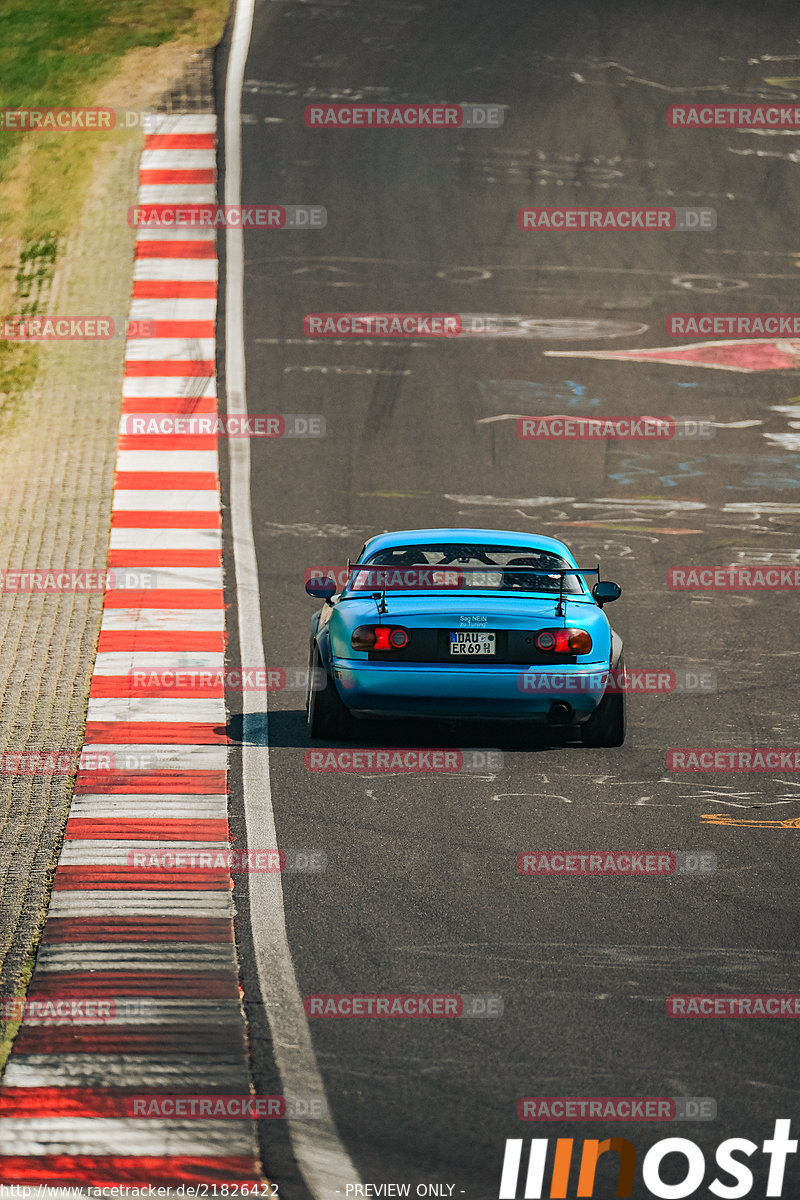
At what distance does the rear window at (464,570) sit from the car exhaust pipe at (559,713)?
2.64 ft

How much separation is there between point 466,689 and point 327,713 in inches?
35.9

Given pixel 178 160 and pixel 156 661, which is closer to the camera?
pixel 156 661

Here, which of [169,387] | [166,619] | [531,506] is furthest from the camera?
[169,387]

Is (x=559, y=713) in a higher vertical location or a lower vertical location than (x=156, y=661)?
higher

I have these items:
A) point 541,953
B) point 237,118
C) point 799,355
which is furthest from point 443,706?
point 237,118

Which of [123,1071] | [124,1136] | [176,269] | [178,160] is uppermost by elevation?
[124,1136]

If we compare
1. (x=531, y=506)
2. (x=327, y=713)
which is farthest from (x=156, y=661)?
(x=531, y=506)

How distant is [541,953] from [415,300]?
588 inches

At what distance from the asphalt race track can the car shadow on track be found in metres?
0.04

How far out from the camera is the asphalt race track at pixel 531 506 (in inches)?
214

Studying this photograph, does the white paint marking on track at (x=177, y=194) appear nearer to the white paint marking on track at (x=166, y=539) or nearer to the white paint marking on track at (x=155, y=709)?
the white paint marking on track at (x=166, y=539)

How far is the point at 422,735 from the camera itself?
9539 mm

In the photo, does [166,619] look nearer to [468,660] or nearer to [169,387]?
[468,660]

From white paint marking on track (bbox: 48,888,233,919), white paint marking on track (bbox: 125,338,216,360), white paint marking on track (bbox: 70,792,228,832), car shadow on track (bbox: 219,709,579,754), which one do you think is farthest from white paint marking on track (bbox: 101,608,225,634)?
white paint marking on track (bbox: 125,338,216,360)
